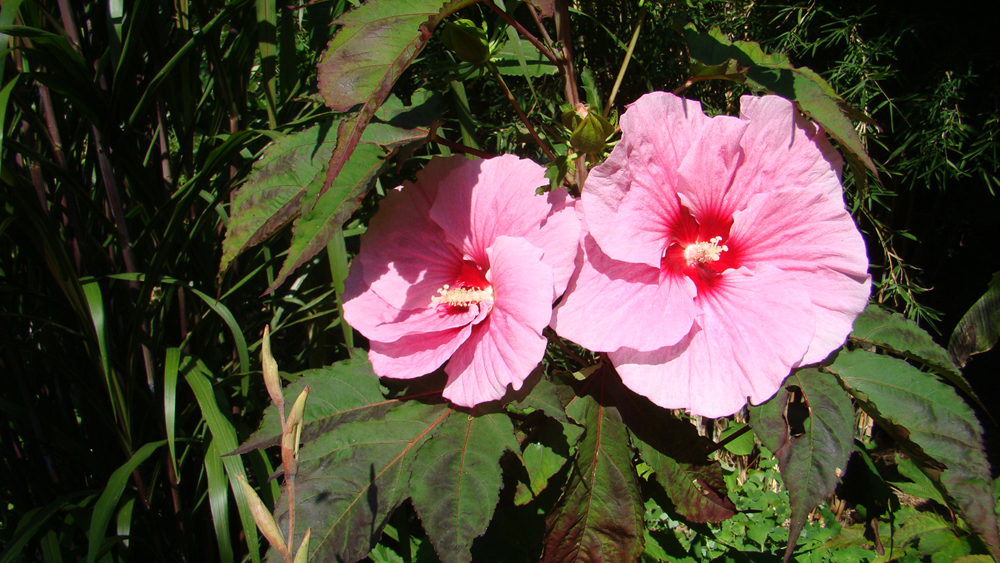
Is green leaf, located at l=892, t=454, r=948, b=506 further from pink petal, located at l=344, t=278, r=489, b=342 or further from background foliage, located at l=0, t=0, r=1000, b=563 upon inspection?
pink petal, located at l=344, t=278, r=489, b=342

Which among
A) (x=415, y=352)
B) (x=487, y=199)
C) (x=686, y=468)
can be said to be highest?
(x=487, y=199)

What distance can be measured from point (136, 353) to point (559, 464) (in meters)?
0.79

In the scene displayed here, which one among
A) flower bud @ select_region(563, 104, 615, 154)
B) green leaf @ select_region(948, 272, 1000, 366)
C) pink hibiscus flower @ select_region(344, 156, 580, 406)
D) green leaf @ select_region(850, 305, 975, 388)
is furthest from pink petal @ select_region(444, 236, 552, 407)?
green leaf @ select_region(948, 272, 1000, 366)

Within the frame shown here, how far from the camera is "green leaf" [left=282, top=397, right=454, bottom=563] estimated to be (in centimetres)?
47

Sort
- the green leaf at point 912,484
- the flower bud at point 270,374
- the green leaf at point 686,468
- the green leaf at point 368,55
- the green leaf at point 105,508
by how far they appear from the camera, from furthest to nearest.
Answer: the green leaf at point 912,484 → the green leaf at point 105,508 → the green leaf at point 686,468 → the green leaf at point 368,55 → the flower bud at point 270,374

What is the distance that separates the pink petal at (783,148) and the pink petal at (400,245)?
1.02ft

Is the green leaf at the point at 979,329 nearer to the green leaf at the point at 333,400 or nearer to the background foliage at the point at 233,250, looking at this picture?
the background foliage at the point at 233,250

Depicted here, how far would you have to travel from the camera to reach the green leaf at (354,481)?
47 centimetres

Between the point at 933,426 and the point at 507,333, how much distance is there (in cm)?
41

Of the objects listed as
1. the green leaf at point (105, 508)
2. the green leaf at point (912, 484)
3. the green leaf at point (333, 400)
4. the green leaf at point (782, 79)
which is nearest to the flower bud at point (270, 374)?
the green leaf at point (333, 400)

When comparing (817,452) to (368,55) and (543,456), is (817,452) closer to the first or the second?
(543,456)

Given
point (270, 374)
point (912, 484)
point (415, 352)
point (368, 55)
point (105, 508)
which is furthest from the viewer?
point (912, 484)

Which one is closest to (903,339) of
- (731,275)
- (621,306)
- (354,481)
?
(731,275)

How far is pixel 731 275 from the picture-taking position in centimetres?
54
